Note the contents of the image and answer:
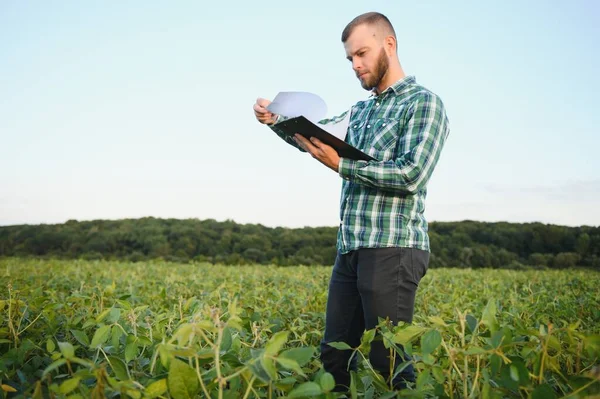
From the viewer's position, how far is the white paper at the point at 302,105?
8.27ft

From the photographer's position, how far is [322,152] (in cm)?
213

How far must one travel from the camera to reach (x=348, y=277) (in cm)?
237

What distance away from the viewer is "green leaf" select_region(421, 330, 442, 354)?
42.1 inches

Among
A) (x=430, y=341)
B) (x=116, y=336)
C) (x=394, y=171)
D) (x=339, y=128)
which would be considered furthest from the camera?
(x=339, y=128)

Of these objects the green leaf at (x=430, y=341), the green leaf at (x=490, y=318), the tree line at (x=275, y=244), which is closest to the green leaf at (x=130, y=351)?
the green leaf at (x=430, y=341)

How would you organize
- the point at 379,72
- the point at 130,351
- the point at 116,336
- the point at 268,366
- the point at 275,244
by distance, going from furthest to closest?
the point at 275,244, the point at 379,72, the point at 116,336, the point at 130,351, the point at 268,366

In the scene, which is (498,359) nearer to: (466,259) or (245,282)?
(245,282)

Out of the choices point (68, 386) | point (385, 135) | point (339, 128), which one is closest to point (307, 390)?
point (68, 386)

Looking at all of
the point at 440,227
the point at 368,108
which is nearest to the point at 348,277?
the point at 368,108

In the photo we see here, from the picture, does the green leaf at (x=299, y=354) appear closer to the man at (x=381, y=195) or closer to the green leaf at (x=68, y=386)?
the green leaf at (x=68, y=386)

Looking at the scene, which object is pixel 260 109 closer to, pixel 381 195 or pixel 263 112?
pixel 263 112

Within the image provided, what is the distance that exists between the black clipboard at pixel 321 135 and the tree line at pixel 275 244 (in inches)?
353

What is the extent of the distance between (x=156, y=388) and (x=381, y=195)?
4.81 ft

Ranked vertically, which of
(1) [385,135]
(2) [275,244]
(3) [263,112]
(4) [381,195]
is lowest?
(2) [275,244]
